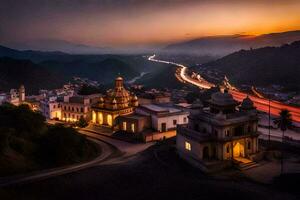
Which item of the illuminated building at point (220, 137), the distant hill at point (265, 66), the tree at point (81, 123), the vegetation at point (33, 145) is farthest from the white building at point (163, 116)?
the distant hill at point (265, 66)

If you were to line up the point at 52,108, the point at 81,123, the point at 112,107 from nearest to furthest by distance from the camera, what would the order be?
the point at 112,107 < the point at 81,123 < the point at 52,108

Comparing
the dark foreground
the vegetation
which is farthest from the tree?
the dark foreground

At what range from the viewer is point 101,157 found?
132 ft

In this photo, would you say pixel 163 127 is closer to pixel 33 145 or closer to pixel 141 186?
pixel 33 145

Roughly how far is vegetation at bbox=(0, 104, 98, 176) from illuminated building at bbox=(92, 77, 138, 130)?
1066cm

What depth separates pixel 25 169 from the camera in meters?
32.4

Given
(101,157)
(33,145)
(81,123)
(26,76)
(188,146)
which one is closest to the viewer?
(188,146)

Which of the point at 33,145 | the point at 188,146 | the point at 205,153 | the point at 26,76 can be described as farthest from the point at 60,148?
the point at 26,76

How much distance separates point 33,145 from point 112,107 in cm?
1943

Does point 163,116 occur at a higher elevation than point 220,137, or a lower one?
lower

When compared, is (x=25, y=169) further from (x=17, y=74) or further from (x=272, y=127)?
(x=17, y=74)

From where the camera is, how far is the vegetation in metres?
33.1

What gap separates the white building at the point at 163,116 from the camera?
1925 inches

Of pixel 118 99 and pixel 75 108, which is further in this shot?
pixel 75 108
